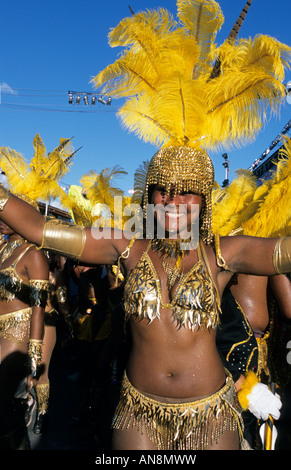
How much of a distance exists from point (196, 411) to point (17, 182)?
9.98 feet

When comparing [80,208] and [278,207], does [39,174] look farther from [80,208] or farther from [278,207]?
[278,207]

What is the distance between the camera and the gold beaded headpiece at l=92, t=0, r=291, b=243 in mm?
2254

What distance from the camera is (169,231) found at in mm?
2141

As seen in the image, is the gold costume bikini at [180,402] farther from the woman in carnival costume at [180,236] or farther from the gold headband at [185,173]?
the gold headband at [185,173]

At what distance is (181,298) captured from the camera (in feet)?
6.50

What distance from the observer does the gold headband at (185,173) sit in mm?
2115

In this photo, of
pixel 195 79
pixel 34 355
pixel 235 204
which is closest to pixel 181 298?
pixel 195 79

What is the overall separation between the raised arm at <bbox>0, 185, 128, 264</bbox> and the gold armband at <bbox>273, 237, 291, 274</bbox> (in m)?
0.82

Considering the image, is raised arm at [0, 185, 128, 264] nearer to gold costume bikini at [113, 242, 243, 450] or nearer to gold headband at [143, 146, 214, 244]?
gold costume bikini at [113, 242, 243, 450]

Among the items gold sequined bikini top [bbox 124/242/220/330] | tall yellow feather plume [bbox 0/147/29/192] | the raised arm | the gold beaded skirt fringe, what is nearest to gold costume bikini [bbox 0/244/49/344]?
tall yellow feather plume [bbox 0/147/29/192]

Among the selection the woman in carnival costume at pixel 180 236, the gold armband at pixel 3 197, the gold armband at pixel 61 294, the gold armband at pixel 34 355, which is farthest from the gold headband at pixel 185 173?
the gold armband at pixel 61 294

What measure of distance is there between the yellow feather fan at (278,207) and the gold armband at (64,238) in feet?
5.68
